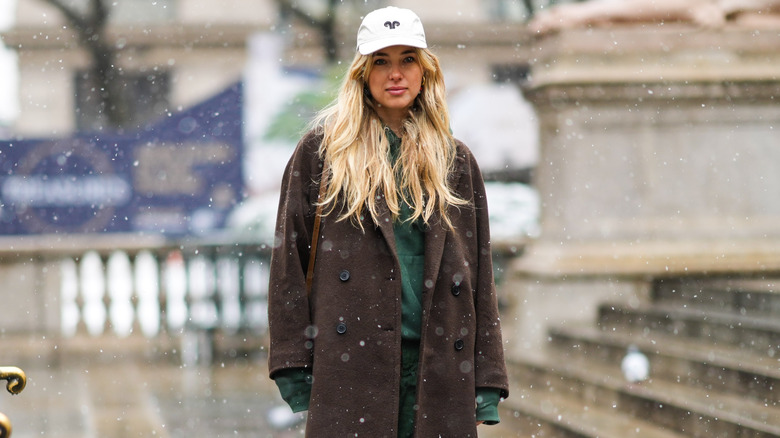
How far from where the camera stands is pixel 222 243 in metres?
11.1

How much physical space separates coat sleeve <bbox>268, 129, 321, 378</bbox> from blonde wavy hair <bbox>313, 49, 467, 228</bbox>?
0.07 metres

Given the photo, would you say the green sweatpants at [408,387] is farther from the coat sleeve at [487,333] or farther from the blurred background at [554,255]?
the blurred background at [554,255]

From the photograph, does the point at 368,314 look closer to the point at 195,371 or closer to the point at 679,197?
the point at 679,197

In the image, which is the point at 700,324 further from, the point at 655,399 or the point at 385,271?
the point at 385,271

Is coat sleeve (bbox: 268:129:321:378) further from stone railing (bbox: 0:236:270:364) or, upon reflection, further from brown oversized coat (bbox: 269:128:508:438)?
stone railing (bbox: 0:236:270:364)

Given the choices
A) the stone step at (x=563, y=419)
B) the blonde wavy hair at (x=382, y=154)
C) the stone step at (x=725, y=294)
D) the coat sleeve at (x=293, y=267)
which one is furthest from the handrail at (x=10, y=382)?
the stone step at (x=725, y=294)

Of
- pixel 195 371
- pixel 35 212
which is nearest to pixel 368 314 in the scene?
pixel 195 371

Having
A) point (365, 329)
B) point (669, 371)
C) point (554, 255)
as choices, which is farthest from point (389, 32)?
point (554, 255)

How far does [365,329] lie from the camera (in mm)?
2998

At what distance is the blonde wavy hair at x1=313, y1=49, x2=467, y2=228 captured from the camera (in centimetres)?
304

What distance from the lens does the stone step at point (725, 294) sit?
7051 millimetres

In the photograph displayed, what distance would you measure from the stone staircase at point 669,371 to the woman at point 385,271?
9.06 feet

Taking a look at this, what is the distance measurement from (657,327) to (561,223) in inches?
51.3

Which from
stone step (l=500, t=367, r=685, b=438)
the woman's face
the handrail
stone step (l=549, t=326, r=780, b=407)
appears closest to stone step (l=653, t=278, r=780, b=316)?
stone step (l=549, t=326, r=780, b=407)
